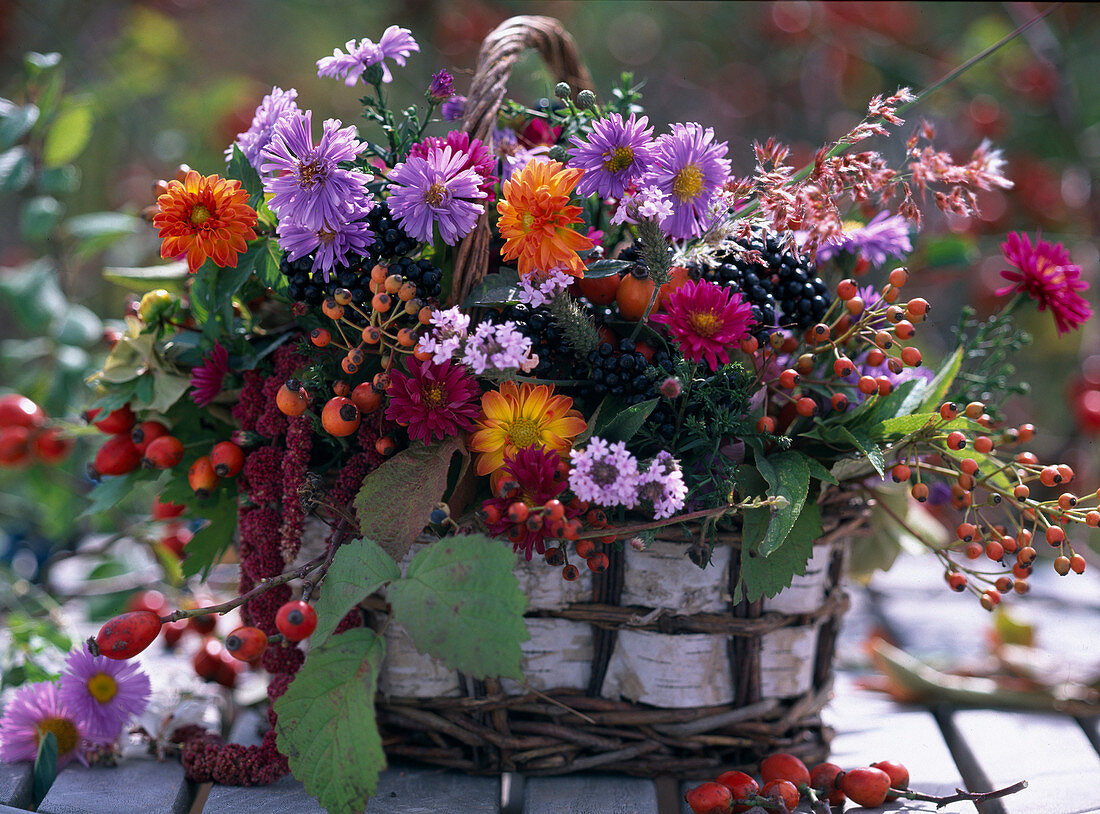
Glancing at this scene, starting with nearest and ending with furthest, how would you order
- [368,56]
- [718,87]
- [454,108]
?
[368,56], [454,108], [718,87]

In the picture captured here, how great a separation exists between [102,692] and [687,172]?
22.4 inches

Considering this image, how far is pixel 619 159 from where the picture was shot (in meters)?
0.57

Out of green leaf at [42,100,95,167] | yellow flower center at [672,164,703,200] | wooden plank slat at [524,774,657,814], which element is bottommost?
wooden plank slat at [524,774,657,814]

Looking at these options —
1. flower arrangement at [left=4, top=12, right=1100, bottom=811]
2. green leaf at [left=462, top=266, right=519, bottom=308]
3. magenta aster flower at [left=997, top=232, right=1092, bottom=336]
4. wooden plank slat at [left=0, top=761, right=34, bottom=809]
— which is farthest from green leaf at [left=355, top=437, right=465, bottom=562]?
magenta aster flower at [left=997, top=232, right=1092, bottom=336]

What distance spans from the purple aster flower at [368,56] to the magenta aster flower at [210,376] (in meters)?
0.22

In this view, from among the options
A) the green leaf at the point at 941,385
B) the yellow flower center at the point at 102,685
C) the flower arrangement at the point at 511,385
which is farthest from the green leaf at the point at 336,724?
the green leaf at the point at 941,385

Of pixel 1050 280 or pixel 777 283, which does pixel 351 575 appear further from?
pixel 1050 280

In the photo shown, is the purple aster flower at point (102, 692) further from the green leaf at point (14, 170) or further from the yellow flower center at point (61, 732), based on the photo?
the green leaf at point (14, 170)

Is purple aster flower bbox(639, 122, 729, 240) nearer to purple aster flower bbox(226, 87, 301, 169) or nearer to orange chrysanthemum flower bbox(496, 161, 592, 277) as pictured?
orange chrysanthemum flower bbox(496, 161, 592, 277)

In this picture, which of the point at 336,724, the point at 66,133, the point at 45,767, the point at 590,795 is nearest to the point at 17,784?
the point at 45,767

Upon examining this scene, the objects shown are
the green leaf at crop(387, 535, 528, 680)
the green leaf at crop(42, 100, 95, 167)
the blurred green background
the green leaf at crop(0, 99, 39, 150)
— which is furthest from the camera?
the blurred green background

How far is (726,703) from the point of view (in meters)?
0.64

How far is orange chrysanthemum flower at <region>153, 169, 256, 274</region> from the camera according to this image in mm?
554

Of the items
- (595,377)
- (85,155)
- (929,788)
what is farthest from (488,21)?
(929,788)
